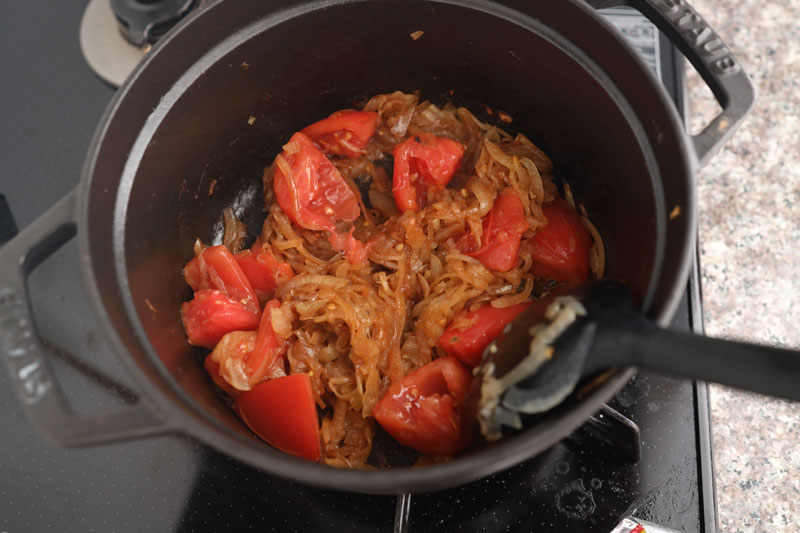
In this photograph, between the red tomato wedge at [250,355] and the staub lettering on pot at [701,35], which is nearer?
the staub lettering on pot at [701,35]

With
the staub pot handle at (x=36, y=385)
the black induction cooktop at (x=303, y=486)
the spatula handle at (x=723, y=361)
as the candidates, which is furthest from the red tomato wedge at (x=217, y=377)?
the spatula handle at (x=723, y=361)

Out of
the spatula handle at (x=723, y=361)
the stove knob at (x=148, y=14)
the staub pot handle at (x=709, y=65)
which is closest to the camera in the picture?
the spatula handle at (x=723, y=361)

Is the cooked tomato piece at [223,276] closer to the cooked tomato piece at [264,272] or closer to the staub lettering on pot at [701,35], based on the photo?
the cooked tomato piece at [264,272]

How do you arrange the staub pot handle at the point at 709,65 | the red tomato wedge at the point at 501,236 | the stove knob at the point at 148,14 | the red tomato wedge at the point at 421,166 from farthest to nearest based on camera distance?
1. the stove knob at the point at 148,14
2. the red tomato wedge at the point at 421,166
3. the red tomato wedge at the point at 501,236
4. the staub pot handle at the point at 709,65

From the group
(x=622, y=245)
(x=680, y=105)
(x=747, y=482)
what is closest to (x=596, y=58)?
(x=622, y=245)

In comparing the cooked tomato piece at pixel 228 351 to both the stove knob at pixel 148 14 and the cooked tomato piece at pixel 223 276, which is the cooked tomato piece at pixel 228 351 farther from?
the stove knob at pixel 148 14

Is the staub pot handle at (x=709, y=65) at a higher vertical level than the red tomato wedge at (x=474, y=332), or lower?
higher

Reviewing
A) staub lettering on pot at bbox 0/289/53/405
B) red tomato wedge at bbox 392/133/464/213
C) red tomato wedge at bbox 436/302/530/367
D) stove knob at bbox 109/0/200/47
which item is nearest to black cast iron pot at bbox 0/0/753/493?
staub lettering on pot at bbox 0/289/53/405

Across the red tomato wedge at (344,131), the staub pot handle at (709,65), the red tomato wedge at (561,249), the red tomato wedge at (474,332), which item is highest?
the staub pot handle at (709,65)
